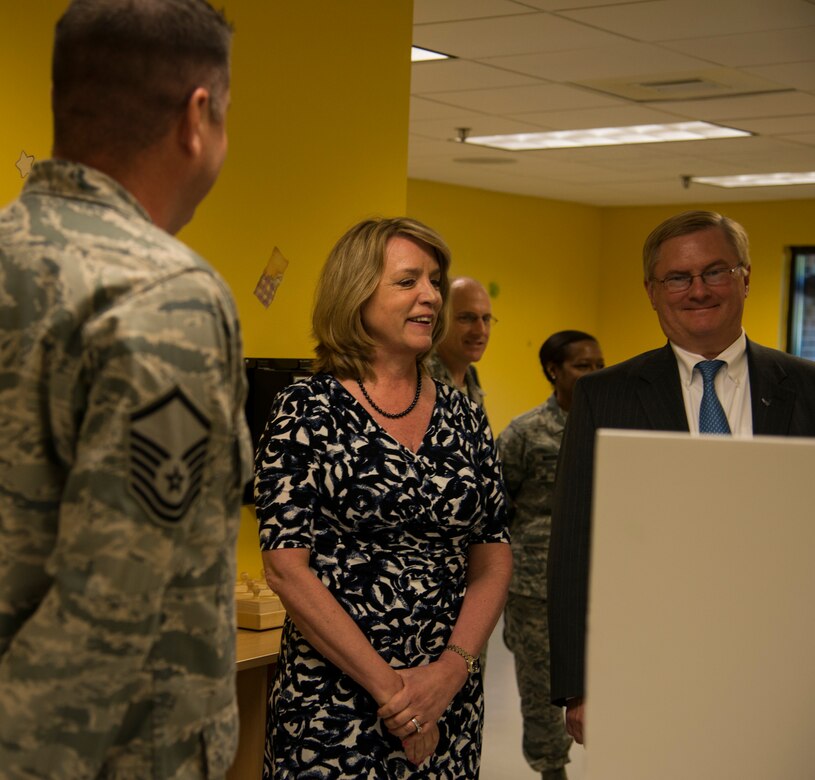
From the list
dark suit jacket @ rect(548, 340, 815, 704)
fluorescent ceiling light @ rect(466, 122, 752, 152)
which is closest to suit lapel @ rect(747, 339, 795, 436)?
dark suit jacket @ rect(548, 340, 815, 704)

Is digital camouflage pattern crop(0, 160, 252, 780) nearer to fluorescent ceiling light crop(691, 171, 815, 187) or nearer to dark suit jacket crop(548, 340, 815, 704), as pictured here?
dark suit jacket crop(548, 340, 815, 704)

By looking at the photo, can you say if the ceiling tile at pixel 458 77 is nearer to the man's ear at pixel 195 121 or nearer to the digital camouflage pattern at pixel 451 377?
the digital camouflage pattern at pixel 451 377

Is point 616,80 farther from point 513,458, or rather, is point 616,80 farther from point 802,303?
point 802,303

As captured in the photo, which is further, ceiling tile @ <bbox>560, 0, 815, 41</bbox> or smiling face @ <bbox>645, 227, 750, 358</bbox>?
ceiling tile @ <bbox>560, 0, 815, 41</bbox>

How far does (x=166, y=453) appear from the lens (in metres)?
1.12

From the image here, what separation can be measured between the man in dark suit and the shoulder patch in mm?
1411

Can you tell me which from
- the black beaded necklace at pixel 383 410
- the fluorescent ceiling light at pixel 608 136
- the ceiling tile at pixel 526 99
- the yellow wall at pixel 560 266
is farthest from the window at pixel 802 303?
the black beaded necklace at pixel 383 410

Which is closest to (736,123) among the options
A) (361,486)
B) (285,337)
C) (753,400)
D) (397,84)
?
(397,84)

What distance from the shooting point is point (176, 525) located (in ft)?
3.75

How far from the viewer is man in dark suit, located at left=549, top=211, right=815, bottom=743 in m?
2.40

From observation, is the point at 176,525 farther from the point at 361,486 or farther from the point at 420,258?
the point at 420,258

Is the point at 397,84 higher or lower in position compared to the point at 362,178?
higher

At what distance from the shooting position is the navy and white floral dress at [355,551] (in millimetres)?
2189

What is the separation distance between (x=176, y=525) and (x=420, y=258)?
1.39m
